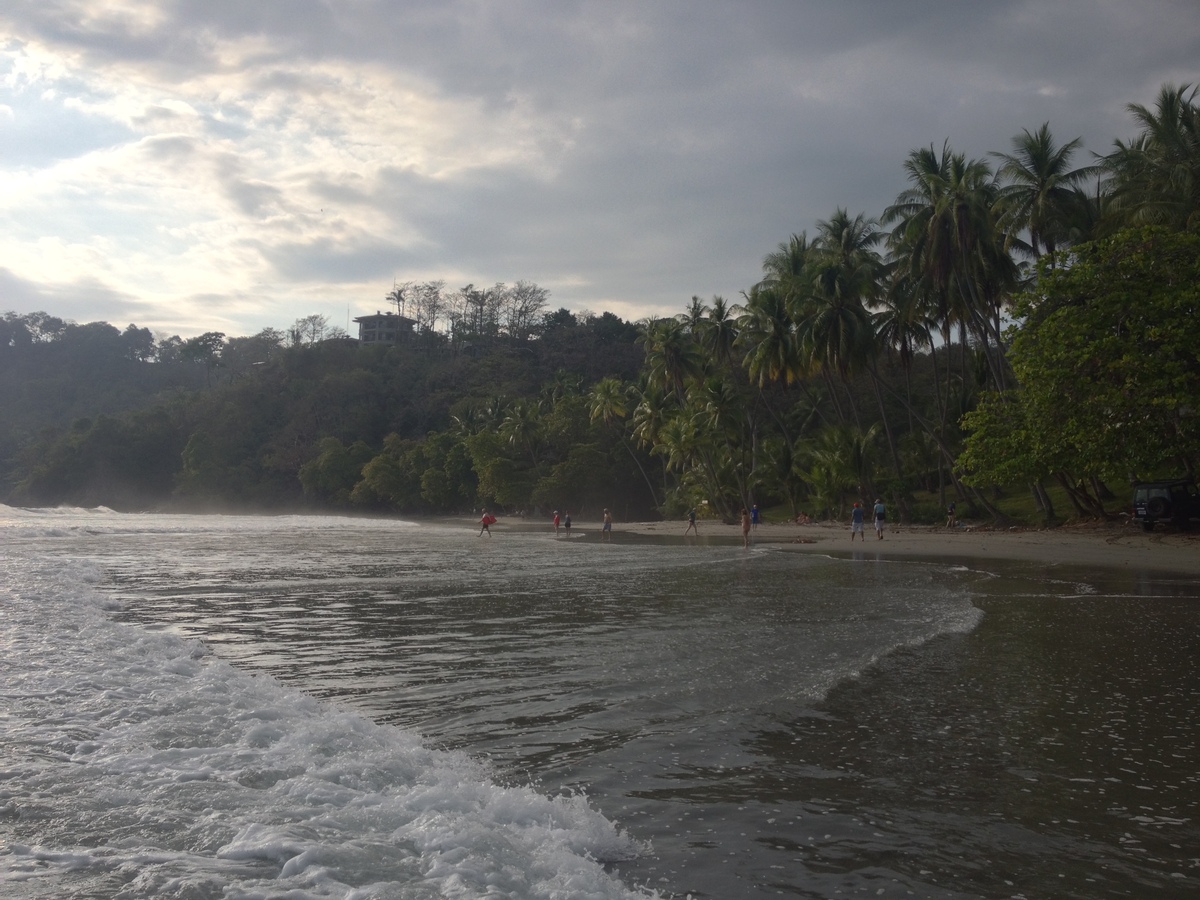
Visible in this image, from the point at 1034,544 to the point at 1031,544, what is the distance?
0.31 feet

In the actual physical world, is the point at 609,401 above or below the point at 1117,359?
above

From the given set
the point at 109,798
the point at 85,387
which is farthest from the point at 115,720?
the point at 85,387

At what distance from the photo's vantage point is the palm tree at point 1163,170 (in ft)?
85.7

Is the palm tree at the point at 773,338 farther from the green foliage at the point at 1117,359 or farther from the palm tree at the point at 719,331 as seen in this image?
the green foliage at the point at 1117,359

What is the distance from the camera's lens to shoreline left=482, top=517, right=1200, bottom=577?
21.0 metres

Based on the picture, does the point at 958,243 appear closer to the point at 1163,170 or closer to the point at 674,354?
the point at 1163,170

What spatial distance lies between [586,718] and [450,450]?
2873 inches

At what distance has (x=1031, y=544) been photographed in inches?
1033

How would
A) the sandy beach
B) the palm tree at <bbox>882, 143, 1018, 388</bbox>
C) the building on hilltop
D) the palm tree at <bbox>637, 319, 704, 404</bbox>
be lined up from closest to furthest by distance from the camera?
1. the sandy beach
2. the palm tree at <bbox>882, 143, 1018, 388</bbox>
3. the palm tree at <bbox>637, 319, 704, 404</bbox>
4. the building on hilltop

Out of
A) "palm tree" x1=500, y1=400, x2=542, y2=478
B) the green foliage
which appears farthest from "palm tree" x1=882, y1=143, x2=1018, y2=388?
"palm tree" x1=500, y1=400, x2=542, y2=478

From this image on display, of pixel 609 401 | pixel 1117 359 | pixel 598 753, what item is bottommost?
pixel 598 753

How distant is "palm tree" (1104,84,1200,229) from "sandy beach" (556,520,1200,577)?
9551mm

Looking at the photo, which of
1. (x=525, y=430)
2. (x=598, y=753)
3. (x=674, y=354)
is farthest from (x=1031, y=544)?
(x=525, y=430)

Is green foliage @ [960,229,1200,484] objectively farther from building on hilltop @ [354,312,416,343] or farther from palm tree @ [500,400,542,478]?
building on hilltop @ [354,312,416,343]
